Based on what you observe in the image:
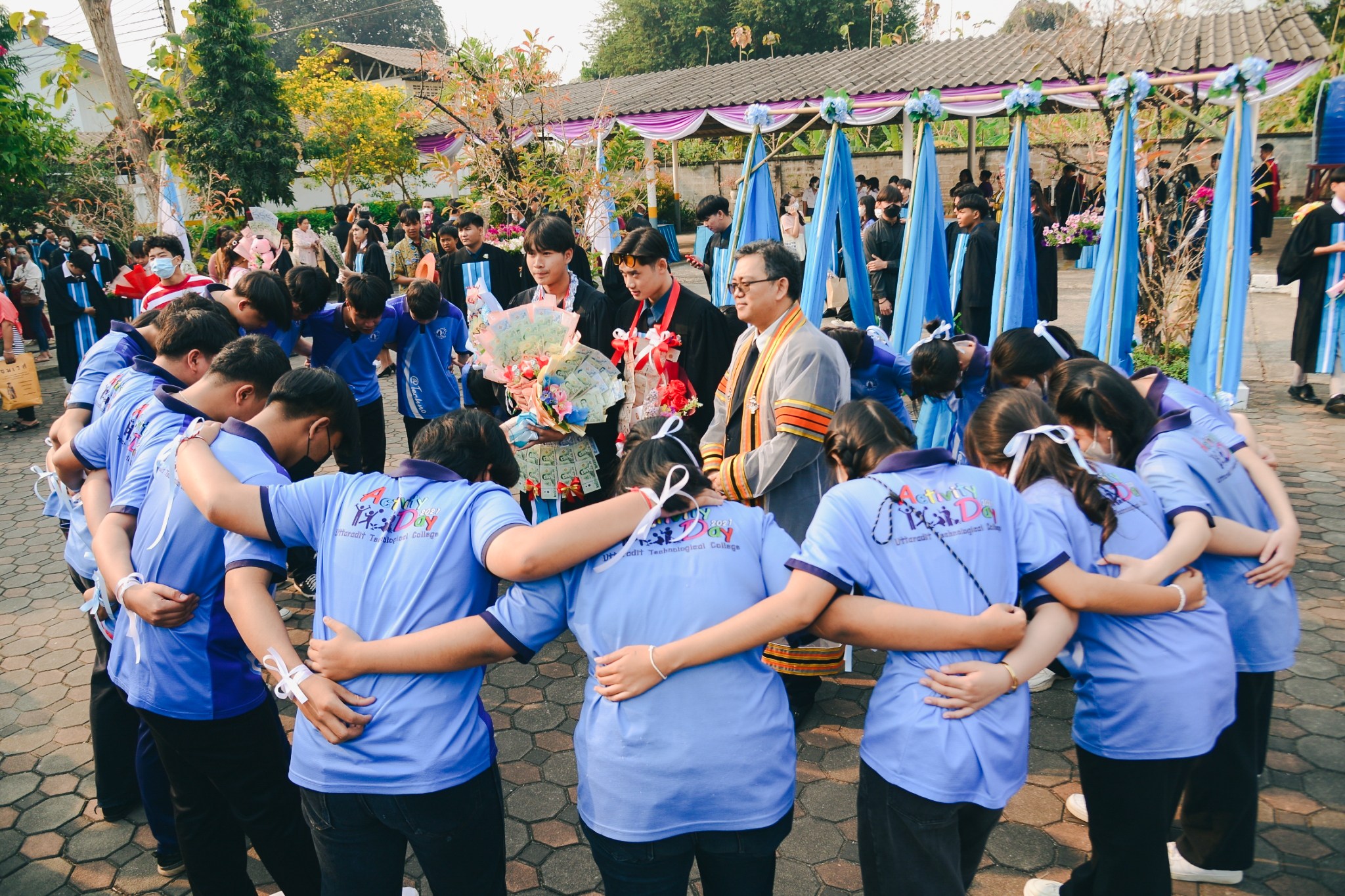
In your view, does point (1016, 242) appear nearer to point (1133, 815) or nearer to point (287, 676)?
point (1133, 815)

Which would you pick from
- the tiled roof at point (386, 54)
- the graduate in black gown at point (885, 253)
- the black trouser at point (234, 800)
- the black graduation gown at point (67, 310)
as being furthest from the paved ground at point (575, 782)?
the tiled roof at point (386, 54)

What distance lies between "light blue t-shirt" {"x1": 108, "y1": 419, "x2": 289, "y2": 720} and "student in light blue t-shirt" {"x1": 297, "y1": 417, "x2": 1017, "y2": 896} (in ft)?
1.80

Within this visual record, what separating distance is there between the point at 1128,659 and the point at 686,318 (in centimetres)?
242

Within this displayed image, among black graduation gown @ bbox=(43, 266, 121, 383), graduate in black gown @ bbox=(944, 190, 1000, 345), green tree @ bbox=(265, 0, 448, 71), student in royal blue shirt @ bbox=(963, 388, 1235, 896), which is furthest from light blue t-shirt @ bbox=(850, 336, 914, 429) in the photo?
green tree @ bbox=(265, 0, 448, 71)

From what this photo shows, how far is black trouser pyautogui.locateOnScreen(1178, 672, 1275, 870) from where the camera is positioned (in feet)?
7.97

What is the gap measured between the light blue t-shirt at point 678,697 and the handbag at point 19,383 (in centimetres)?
925

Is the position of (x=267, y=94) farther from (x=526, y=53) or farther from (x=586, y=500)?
(x=586, y=500)

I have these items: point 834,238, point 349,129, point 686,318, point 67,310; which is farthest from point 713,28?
point 686,318

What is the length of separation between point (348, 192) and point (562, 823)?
2523 centimetres

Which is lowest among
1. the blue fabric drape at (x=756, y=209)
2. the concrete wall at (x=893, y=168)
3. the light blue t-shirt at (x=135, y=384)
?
the light blue t-shirt at (x=135, y=384)

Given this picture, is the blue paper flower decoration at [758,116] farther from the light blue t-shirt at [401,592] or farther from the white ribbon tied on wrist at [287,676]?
the white ribbon tied on wrist at [287,676]

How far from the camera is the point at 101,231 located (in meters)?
14.2

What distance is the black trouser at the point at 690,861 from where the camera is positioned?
6.09 feet

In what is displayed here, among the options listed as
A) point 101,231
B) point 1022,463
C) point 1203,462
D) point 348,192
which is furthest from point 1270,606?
point 348,192
